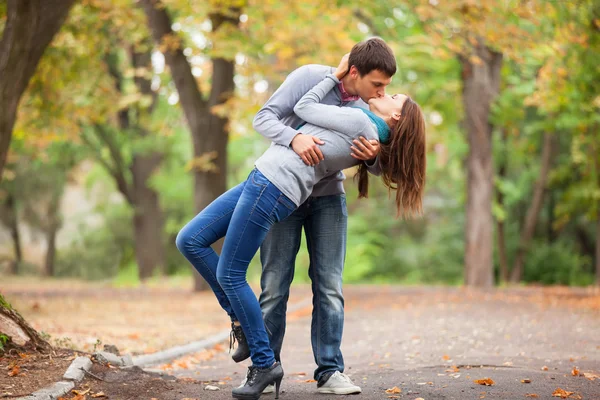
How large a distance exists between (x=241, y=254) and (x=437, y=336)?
4900mm

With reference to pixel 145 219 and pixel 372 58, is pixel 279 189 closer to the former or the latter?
pixel 372 58

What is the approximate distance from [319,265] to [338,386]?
0.78 meters

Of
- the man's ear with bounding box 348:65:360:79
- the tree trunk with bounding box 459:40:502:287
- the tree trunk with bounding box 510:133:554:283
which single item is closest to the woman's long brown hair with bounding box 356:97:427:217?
the man's ear with bounding box 348:65:360:79

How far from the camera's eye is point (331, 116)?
4.48 m

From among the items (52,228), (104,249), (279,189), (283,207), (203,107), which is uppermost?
(203,107)

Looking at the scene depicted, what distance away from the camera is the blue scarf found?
464 cm

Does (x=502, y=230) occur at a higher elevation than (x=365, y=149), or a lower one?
lower

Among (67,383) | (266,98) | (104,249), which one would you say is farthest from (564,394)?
(104,249)

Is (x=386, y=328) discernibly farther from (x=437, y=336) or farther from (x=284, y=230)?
(x=284, y=230)

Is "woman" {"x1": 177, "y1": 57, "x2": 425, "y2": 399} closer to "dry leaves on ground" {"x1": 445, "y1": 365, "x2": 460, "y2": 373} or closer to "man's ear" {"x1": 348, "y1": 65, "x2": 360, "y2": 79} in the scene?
"man's ear" {"x1": 348, "y1": 65, "x2": 360, "y2": 79}

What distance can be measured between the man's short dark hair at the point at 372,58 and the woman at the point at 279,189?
113mm

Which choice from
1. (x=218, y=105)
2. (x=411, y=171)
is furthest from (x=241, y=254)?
(x=218, y=105)

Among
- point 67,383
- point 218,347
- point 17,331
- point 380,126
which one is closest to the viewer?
point 380,126

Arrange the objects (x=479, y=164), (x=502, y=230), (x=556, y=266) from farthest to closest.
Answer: (x=556, y=266)
(x=502, y=230)
(x=479, y=164)
